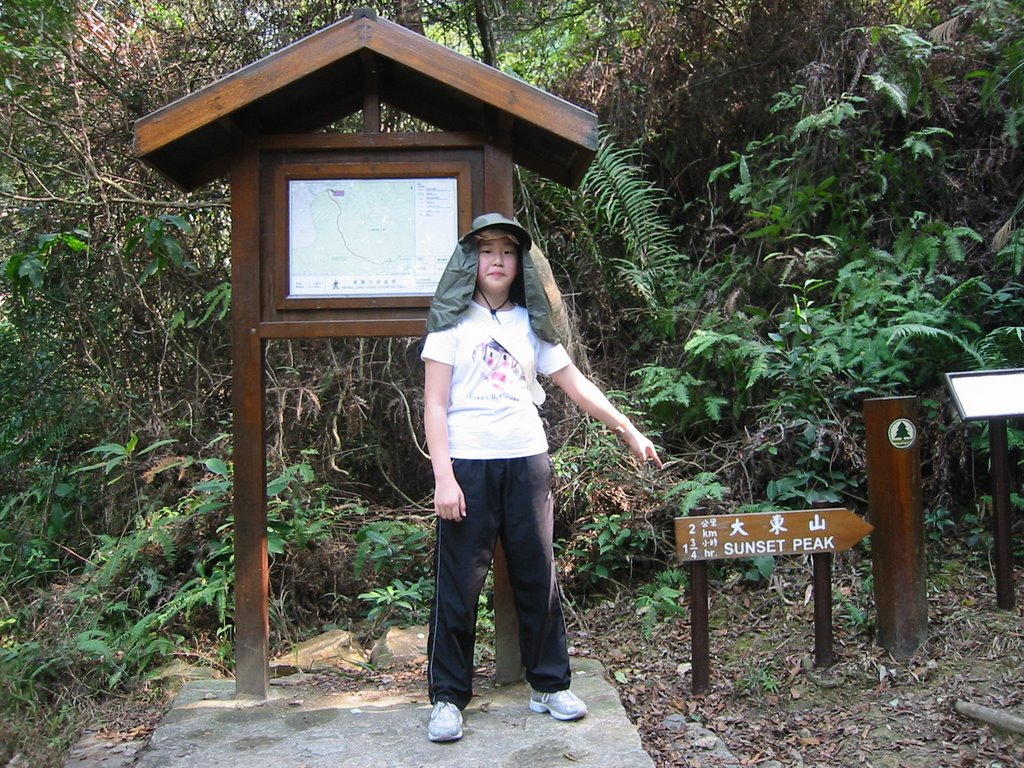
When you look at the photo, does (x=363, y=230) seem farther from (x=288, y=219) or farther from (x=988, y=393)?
(x=988, y=393)

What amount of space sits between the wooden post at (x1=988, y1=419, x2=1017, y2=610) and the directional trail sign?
817mm

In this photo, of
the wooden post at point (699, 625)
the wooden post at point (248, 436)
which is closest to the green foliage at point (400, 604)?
the wooden post at point (248, 436)

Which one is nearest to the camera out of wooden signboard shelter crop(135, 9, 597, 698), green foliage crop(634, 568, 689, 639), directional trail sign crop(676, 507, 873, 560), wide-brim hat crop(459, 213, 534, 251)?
wide-brim hat crop(459, 213, 534, 251)

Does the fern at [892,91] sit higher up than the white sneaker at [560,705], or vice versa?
the fern at [892,91]

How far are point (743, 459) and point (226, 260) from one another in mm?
4027

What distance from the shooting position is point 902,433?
3910mm

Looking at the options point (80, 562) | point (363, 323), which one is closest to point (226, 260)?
point (80, 562)

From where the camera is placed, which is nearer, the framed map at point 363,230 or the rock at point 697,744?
the rock at point 697,744

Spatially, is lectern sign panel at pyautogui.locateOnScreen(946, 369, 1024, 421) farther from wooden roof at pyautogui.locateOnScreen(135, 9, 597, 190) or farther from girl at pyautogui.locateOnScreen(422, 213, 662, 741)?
wooden roof at pyautogui.locateOnScreen(135, 9, 597, 190)

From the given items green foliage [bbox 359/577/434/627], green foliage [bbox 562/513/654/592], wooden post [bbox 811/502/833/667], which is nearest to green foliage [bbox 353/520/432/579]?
green foliage [bbox 359/577/434/627]

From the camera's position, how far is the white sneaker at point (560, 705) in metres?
3.29

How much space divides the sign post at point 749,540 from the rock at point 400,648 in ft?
4.67

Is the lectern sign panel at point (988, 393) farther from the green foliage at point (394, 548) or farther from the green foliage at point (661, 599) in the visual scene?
the green foliage at point (394, 548)

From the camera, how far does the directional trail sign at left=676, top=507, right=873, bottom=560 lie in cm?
370
